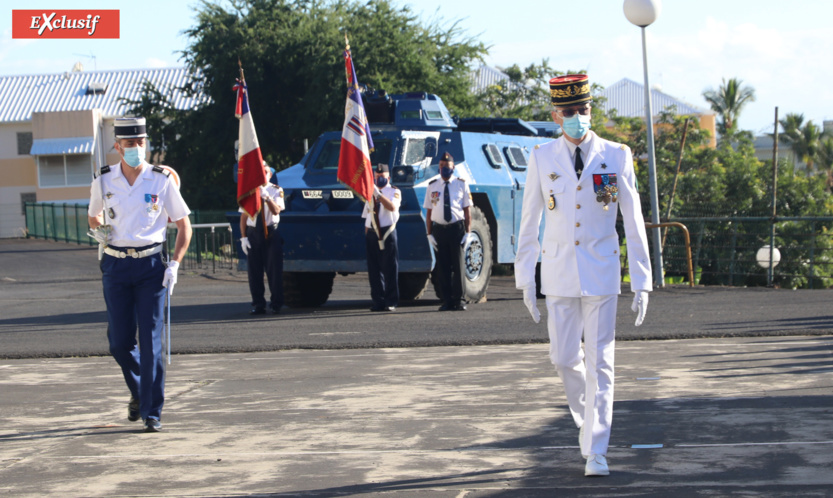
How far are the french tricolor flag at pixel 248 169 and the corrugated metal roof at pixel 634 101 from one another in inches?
2425

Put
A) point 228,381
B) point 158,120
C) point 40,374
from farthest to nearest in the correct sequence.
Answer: point 158,120
point 40,374
point 228,381

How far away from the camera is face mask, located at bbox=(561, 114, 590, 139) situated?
5629 mm

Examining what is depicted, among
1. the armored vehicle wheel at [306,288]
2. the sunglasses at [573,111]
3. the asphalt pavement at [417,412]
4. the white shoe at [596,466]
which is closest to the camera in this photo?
the white shoe at [596,466]

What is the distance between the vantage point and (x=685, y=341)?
1062 centimetres

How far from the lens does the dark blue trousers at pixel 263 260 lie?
1416cm

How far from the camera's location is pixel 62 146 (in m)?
54.7

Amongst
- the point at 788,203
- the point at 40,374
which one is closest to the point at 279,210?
the point at 40,374

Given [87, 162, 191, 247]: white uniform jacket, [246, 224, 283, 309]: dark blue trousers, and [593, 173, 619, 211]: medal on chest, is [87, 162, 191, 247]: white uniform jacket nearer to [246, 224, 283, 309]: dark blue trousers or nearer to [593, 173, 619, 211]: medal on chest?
[593, 173, 619, 211]: medal on chest

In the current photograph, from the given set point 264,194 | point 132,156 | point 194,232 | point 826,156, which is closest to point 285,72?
point 194,232

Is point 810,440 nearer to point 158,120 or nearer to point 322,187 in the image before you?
point 322,187

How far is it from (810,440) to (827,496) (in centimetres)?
120

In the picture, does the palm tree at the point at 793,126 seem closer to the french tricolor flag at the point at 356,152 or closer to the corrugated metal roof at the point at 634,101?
the corrugated metal roof at the point at 634,101

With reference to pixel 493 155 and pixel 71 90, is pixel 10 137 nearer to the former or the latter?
pixel 71 90

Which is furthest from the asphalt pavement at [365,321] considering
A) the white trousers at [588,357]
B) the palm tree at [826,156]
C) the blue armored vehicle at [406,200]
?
the palm tree at [826,156]
